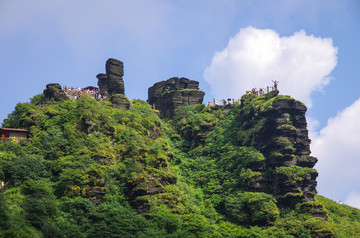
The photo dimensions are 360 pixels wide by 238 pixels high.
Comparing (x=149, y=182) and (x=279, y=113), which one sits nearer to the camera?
(x=149, y=182)

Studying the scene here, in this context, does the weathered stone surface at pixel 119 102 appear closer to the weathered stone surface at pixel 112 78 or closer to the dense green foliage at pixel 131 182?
the dense green foliage at pixel 131 182

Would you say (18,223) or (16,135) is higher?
(16,135)

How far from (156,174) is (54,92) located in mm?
25628

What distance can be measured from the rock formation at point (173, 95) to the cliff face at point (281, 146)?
61.9 ft

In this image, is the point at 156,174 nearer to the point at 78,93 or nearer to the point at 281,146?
the point at 281,146

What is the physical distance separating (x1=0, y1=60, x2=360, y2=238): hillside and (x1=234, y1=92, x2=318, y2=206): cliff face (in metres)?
0.17

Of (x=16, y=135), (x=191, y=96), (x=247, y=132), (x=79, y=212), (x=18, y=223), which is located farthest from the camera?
(x=191, y=96)

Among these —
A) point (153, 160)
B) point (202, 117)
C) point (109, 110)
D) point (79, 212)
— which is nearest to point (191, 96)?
point (202, 117)

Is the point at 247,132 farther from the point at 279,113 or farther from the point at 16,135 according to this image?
the point at 16,135

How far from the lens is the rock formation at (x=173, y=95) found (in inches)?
3706

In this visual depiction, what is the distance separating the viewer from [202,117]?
86.6 meters

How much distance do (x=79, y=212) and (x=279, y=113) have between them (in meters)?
39.0

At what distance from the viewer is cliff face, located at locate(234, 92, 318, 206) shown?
214 feet

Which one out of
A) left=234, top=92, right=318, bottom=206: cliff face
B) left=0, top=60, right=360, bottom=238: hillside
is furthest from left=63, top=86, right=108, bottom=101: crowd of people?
left=234, top=92, right=318, bottom=206: cliff face
